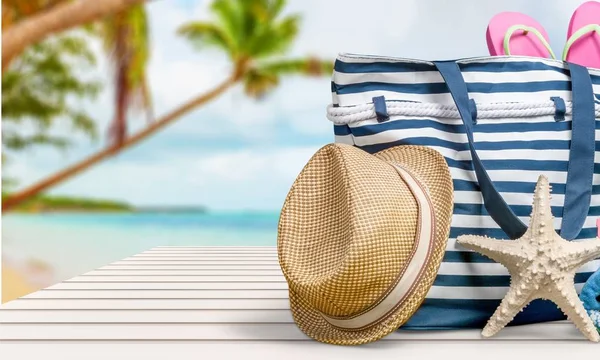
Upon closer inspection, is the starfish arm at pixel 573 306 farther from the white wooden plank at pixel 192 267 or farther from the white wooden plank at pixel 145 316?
the white wooden plank at pixel 192 267

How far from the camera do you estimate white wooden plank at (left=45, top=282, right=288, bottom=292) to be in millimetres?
1124

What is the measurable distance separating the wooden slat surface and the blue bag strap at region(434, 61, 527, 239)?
3.9 inches

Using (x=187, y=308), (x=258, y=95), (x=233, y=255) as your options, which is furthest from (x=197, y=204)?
(x=187, y=308)

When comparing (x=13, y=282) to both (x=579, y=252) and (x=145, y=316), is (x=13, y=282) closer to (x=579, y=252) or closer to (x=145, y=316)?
(x=145, y=316)

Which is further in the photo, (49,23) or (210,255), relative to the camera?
(49,23)

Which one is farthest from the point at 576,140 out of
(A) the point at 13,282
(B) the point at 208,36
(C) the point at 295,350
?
(B) the point at 208,36

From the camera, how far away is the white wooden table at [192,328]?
72 cm

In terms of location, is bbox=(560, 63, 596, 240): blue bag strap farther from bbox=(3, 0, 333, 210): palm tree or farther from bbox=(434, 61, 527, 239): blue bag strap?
bbox=(3, 0, 333, 210): palm tree

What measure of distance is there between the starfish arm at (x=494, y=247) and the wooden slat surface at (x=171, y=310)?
92 millimetres

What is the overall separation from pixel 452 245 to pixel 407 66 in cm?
26

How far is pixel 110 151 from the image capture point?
20.1ft

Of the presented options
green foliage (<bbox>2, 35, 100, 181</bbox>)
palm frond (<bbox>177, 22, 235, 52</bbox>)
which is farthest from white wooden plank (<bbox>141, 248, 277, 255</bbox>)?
palm frond (<bbox>177, 22, 235, 52</bbox>)

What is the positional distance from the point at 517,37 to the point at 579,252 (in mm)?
446

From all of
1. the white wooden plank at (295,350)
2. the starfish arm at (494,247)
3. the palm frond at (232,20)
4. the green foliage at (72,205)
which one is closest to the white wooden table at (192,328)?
the white wooden plank at (295,350)
